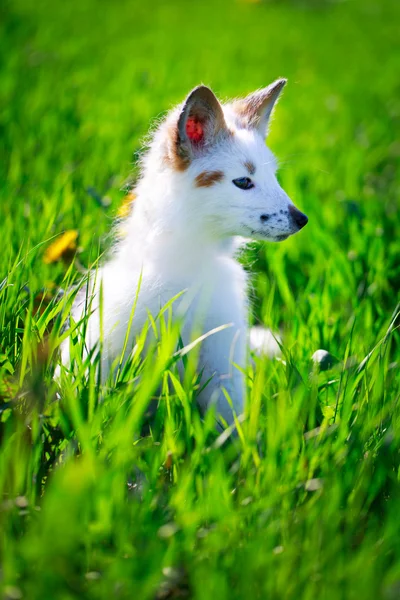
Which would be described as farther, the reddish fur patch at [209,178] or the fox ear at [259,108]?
the fox ear at [259,108]

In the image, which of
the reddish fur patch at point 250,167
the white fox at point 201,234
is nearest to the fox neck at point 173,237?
the white fox at point 201,234

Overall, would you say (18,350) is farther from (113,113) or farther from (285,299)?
(113,113)

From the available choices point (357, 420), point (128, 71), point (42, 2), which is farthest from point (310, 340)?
point (42, 2)

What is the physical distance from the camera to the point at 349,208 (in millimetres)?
3674

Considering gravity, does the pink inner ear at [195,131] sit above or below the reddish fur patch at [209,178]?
above

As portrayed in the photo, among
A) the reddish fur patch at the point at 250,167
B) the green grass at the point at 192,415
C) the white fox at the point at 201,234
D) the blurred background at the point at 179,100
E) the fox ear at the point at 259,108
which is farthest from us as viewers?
the blurred background at the point at 179,100

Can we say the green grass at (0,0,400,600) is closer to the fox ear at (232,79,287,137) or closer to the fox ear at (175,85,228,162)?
the fox ear at (175,85,228,162)

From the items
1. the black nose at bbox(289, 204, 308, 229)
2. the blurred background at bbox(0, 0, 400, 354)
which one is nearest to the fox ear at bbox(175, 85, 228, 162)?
the black nose at bbox(289, 204, 308, 229)

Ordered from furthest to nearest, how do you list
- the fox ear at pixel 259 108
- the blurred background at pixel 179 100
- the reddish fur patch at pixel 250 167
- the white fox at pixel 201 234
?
the blurred background at pixel 179 100 → the fox ear at pixel 259 108 → the reddish fur patch at pixel 250 167 → the white fox at pixel 201 234

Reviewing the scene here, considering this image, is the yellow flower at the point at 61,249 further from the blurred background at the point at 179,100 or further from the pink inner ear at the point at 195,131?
the pink inner ear at the point at 195,131

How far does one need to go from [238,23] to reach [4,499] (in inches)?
590

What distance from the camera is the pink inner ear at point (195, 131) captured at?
8.04 feet

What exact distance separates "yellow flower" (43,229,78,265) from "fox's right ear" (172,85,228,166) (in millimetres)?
687

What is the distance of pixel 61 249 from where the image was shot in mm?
2797
